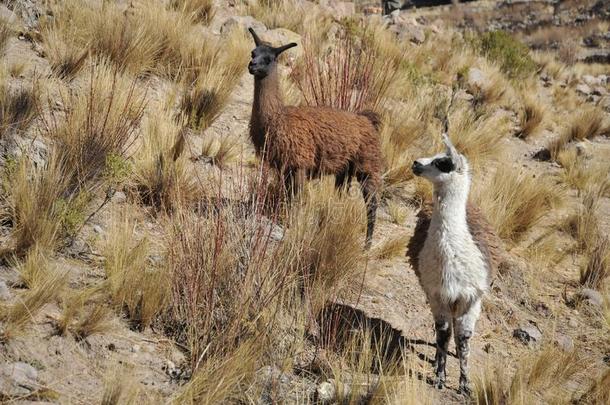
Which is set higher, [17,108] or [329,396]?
[17,108]

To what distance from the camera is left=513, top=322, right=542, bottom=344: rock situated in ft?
16.2

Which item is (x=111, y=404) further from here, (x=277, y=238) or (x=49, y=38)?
(x=49, y=38)

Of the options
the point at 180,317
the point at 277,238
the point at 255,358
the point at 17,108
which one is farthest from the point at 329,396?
the point at 17,108

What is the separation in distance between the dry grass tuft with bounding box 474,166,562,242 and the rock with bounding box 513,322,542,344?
4.93 feet

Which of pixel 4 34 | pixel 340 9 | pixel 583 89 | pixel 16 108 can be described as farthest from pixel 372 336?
pixel 583 89

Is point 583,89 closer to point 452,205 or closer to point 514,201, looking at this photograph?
point 514,201

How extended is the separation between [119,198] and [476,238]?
2736mm

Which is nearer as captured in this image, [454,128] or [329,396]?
[329,396]

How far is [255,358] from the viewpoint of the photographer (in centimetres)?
344

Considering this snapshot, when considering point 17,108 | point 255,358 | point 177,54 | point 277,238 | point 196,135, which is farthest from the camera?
point 177,54

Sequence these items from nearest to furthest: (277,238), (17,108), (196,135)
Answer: (277,238)
(17,108)
(196,135)

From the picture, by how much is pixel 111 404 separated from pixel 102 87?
11.8 feet

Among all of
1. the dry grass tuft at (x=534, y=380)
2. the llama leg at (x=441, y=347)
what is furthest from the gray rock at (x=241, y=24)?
the dry grass tuft at (x=534, y=380)

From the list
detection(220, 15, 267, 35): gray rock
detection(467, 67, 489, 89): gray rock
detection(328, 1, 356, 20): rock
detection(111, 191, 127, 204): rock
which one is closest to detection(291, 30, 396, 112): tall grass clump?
detection(220, 15, 267, 35): gray rock
